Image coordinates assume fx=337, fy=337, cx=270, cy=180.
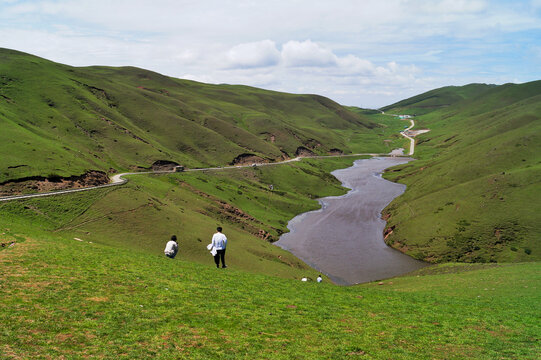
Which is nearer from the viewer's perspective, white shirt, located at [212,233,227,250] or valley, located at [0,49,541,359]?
valley, located at [0,49,541,359]

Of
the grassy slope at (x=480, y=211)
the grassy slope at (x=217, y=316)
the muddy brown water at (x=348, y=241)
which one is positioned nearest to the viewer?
the grassy slope at (x=217, y=316)

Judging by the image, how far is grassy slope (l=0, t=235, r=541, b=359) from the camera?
1672 cm

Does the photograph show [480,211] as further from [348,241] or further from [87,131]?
[87,131]

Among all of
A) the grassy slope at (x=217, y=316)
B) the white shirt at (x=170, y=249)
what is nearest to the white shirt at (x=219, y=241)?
the grassy slope at (x=217, y=316)

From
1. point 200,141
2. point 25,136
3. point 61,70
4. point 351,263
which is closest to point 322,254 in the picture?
point 351,263

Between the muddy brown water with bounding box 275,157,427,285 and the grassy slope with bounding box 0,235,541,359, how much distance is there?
45.1 metres

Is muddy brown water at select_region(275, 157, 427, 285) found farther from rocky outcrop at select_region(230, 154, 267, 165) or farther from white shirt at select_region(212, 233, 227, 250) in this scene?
white shirt at select_region(212, 233, 227, 250)

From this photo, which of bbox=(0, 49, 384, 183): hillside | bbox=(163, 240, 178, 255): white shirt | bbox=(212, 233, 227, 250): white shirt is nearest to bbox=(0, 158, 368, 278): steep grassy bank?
bbox=(0, 49, 384, 183): hillside

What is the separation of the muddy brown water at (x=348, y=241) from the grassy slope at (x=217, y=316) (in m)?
45.1

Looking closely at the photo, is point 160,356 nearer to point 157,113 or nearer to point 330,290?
point 330,290

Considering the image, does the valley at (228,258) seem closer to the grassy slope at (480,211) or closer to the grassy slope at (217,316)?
the grassy slope at (217,316)

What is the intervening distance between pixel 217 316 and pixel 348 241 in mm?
82125

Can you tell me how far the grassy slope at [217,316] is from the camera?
16722 mm

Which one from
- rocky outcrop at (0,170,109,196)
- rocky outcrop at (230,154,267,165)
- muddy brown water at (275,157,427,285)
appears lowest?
muddy brown water at (275,157,427,285)
